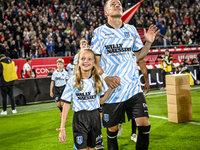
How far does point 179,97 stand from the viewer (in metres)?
6.62

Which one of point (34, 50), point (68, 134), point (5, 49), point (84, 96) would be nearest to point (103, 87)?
point (84, 96)

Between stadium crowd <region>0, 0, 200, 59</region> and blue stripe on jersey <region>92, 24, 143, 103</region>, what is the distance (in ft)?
41.4

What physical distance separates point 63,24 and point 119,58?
16.3 meters

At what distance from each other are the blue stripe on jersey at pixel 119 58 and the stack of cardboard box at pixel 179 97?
10.9 feet

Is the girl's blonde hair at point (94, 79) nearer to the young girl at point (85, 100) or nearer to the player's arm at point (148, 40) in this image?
the young girl at point (85, 100)

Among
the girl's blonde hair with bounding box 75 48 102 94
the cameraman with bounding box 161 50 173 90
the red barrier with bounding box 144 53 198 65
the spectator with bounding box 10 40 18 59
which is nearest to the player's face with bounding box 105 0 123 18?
the girl's blonde hair with bounding box 75 48 102 94

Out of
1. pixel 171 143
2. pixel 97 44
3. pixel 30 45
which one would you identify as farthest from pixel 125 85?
pixel 30 45

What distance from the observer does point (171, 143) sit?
519 centimetres

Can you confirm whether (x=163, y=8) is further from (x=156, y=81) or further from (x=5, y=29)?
(x=5, y=29)

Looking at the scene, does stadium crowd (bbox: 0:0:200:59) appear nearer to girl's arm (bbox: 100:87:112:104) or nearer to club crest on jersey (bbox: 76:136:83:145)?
girl's arm (bbox: 100:87:112:104)

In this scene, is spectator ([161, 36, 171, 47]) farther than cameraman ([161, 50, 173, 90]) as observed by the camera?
Yes

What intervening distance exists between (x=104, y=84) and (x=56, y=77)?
4672 mm

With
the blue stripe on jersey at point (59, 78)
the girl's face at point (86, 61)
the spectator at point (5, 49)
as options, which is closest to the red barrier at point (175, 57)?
the spectator at point (5, 49)

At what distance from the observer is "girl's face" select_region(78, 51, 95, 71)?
3.37m
